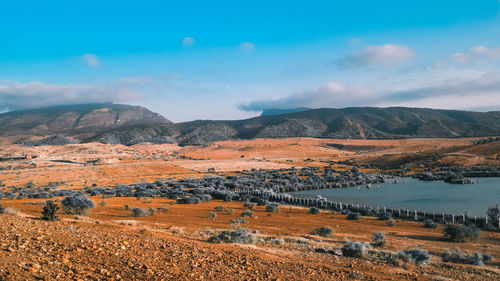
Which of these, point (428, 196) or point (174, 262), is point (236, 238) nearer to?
point (174, 262)

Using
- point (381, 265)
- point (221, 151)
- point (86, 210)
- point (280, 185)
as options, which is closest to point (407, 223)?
point (381, 265)

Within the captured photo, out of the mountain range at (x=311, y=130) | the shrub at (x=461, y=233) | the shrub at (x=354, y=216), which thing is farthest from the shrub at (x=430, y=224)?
the mountain range at (x=311, y=130)

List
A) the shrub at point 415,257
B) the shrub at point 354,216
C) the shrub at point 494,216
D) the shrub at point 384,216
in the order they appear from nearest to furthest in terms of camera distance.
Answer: the shrub at point 415,257
the shrub at point 494,216
the shrub at point 354,216
the shrub at point 384,216

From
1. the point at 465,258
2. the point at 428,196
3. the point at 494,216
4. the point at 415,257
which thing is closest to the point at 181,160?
the point at 428,196

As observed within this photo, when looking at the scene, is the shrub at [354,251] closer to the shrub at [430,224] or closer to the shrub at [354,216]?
the shrub at [430,224]

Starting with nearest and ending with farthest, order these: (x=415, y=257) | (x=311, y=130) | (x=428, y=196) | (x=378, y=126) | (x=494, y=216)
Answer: (x=415, y=257) < (x=494, y=216) < (x=428, y=196) < (x=311, y=130) < (x=378, y=126)

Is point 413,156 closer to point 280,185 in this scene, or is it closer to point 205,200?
point 280,185

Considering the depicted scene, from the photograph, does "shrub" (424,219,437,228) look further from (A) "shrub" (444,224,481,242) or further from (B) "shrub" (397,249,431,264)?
(B) "shrub" (397,249,431,264)

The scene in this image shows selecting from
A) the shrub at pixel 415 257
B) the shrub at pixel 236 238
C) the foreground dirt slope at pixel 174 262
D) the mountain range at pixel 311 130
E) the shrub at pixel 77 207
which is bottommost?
the shrub at pixel 77 207

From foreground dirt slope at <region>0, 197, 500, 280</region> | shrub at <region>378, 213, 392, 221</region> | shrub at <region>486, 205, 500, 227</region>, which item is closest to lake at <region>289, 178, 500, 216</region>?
shrub at <region>486, 205, 500, 227</region>
